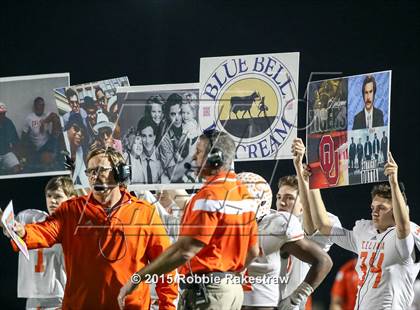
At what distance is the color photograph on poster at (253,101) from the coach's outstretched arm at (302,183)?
21cm

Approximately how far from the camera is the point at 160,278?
15.5 feet

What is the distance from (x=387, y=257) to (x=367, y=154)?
1.73 ft

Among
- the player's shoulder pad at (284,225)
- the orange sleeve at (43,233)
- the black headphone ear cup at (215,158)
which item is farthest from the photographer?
the player's shoulder pad at (284,225)

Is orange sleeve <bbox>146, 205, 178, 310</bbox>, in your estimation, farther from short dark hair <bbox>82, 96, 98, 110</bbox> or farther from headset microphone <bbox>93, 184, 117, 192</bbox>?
short dark hair <bbox>82, 96, 98, 110</bbox>

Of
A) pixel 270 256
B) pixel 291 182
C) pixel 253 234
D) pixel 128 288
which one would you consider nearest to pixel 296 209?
pixel 291 182

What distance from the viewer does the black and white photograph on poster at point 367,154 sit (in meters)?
5.47

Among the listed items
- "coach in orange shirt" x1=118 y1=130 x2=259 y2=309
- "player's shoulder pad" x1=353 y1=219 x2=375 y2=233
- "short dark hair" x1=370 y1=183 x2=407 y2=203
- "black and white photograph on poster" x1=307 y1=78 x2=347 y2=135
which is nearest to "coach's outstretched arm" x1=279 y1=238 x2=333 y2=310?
"coach in orange shirt" x1=118 y1=130 x2=259 y2=309

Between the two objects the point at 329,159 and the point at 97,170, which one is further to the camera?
the point at 329,159

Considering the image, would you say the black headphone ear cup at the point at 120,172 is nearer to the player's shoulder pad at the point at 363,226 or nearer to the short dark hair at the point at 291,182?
the short dark hair at the point at 291,182

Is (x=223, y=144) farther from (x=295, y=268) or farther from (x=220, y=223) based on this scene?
(x=295, y=268)

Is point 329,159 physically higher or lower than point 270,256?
higher

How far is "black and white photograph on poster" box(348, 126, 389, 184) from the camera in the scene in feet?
17.9

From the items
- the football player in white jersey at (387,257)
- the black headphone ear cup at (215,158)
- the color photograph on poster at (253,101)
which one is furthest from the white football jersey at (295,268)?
the black headphone ear cup at (215,158)

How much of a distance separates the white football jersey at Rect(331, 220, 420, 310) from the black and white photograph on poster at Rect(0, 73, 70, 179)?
1.89 m
